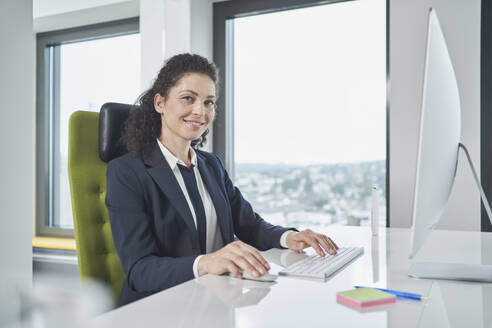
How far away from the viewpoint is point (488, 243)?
4.82ft

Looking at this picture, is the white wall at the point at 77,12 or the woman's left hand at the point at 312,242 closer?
the woman's left hand at the point at 312,242

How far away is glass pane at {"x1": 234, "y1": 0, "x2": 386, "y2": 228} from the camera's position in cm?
265

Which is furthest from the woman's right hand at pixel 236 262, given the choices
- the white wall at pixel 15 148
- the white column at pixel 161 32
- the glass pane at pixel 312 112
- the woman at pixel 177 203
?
the white column at pixel 161 32

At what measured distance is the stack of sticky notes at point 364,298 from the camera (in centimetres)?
75

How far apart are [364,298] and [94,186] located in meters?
1.01

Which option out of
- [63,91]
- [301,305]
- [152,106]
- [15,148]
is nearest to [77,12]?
[63,91]

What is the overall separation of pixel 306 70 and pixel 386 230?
1409 millimetres

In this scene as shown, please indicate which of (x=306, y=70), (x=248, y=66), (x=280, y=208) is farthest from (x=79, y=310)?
(x=306, y=70)

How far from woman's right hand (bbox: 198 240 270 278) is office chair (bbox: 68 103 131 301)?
550 millimetres

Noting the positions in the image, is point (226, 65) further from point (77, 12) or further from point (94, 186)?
Answer: point (94, 186)

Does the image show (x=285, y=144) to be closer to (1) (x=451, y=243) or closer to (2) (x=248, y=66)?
(2) (x=248, y=66)

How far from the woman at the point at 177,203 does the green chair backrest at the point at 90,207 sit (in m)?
0.14

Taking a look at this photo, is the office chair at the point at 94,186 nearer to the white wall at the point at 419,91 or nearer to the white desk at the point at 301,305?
the white desk at the point at 301,305

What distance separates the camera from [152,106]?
1572 millimetres
